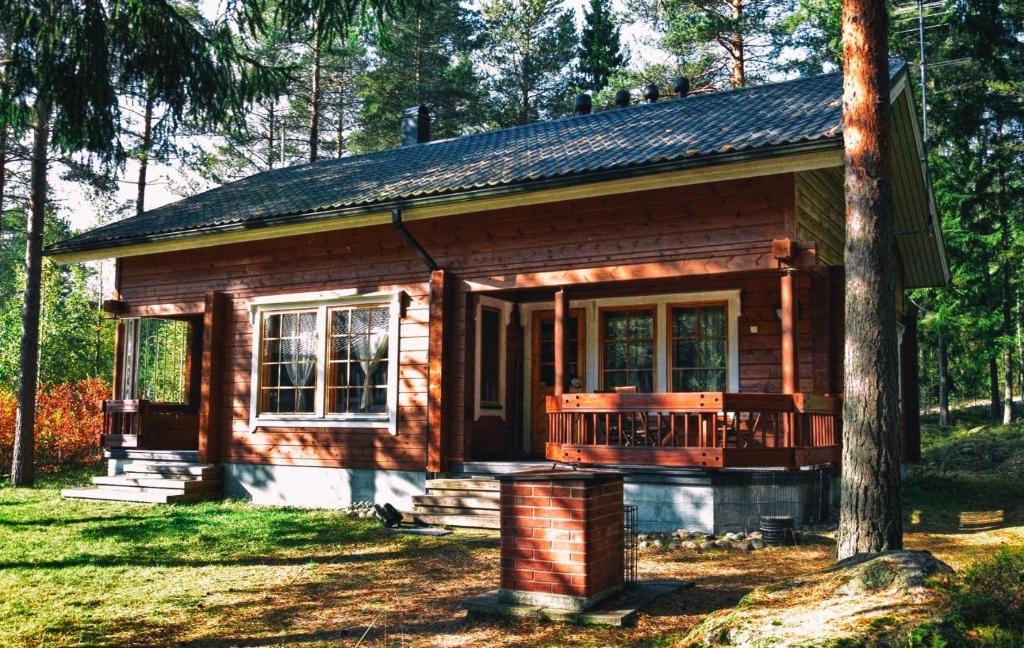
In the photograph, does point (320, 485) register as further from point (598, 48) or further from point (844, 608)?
point (598, 48)

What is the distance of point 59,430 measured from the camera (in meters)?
16.0

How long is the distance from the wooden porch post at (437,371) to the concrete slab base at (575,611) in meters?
4.92

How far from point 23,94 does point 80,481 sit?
8751 mm

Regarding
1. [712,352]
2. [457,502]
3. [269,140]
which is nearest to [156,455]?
[457,502]

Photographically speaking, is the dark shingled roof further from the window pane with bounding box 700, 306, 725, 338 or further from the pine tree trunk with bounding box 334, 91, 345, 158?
the pine tree trunk with bounding box 334, 91, 345, 158

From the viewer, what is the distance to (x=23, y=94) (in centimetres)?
786

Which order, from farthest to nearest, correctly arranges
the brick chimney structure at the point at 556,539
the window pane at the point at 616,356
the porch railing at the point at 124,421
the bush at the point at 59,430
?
the bush at the point at 59,430 → the porch railing at the point at 124,421 → the window pane at the point at 616,356 → the brick chimney structure at the point at 556,539

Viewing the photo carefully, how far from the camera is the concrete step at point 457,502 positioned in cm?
945

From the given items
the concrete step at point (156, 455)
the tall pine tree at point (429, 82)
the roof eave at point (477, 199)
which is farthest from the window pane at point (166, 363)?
the tall pine tree at point (429, 82)

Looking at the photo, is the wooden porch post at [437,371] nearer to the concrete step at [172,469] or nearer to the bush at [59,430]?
the concrete step at [172,469]

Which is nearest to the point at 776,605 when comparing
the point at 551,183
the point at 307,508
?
the point at 551,183

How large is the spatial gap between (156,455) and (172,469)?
24.2 inches

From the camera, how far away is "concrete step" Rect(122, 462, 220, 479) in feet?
39.9

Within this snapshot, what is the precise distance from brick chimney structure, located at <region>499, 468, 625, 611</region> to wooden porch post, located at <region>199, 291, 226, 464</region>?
807 centimetres
